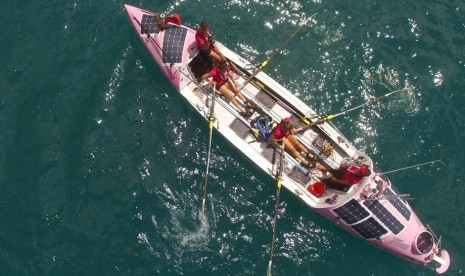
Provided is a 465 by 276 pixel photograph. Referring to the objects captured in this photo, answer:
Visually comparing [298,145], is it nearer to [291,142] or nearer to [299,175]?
[291,142]

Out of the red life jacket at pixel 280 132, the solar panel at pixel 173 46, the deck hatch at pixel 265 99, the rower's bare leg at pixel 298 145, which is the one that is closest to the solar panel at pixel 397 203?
the rower's bare leg at pixel 298 145

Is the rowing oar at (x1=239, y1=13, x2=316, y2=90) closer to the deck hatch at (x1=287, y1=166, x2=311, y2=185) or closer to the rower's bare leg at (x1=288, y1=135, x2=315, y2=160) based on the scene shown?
the rower's bare leg at (x1=288, y1=135, x2=315, y2=160)

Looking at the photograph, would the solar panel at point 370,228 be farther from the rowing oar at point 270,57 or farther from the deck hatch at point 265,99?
the rowing oar at point 270,57

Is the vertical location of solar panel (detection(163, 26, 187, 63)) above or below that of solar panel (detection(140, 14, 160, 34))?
below

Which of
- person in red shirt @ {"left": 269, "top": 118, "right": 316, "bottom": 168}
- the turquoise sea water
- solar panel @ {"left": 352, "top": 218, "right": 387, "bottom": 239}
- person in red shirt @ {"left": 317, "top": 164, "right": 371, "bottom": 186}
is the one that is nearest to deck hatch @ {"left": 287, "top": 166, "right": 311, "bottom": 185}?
person in red shirt @ {"left": 269, "top": 118, "right": 316, "bottom": 168}

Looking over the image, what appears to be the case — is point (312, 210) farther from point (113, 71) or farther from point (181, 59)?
point (113, 71)

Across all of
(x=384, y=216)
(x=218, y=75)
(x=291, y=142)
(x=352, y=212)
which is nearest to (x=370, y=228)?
(x=384, y=216)

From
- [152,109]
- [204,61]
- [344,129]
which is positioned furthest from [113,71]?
[344,129]
